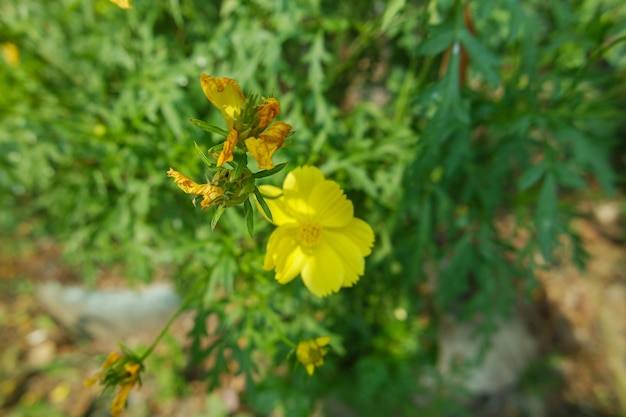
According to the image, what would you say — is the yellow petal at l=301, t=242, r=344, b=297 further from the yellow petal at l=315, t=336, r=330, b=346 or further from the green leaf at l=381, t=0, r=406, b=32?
the green leaf at l=381, t=0, r=406, b=32

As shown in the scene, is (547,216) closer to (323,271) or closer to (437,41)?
(437,41)

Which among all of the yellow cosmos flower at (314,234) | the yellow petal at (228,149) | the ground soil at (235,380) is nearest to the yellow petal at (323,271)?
the yellow cosmos flower at (314,234)

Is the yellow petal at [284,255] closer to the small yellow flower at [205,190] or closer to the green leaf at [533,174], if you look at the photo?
the small yellow flower at [205,190]

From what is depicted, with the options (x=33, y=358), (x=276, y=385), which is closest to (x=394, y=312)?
(x=276, y=385)

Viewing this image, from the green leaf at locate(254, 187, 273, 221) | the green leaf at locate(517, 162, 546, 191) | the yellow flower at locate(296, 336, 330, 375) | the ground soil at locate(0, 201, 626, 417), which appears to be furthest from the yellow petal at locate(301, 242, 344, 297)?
the ground soil at locate(0, 201, 626, 417)

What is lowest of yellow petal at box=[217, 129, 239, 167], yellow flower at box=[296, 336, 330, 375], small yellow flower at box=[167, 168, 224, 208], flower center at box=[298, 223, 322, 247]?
yellow flower at box=[296, 336, 330, 375]

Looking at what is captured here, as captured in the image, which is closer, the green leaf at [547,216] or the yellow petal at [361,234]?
the yellow petal at [361,234]
